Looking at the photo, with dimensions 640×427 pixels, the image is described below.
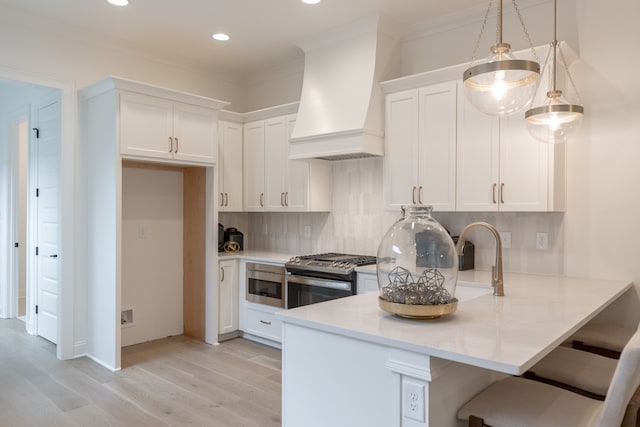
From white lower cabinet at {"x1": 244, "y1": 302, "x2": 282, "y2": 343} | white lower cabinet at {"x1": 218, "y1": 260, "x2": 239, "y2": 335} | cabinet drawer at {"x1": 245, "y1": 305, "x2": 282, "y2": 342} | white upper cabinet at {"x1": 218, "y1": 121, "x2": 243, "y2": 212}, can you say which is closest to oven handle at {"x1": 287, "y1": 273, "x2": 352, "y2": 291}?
white lower cabinet at {"x1": 244, "y1": 302, "x2": 282, "y2": 343}

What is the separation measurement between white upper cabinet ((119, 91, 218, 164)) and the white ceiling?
2.17ft

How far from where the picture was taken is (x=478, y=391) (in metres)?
1.76

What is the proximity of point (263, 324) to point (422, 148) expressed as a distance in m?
2.29

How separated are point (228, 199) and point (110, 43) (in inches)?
73.7

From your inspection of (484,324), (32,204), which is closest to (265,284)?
(32,204)

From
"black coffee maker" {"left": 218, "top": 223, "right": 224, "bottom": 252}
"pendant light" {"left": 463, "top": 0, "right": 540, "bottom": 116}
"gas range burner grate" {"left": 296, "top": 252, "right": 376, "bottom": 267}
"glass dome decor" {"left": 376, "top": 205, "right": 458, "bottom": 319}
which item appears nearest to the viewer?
"glass dome decor" {"left": 376, "top": 205, "right": 458, "bottom": 319}

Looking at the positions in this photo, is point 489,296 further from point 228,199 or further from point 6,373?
point 6,373

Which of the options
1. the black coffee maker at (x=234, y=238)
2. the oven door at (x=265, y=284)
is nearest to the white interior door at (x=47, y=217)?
the black coffee maker at (x=234, y=238)

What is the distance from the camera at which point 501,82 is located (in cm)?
198

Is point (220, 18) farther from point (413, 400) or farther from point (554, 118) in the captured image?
point (413, 400)

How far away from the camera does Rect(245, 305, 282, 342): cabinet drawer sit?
427 cm

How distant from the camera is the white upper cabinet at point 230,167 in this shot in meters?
4.73

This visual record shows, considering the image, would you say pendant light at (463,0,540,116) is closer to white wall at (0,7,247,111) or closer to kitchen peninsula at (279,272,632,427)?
kitchen peninsula at (279,272,632,427)

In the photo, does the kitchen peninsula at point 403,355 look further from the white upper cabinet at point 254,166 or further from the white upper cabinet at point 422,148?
the white upper cabinet at point 254,166
